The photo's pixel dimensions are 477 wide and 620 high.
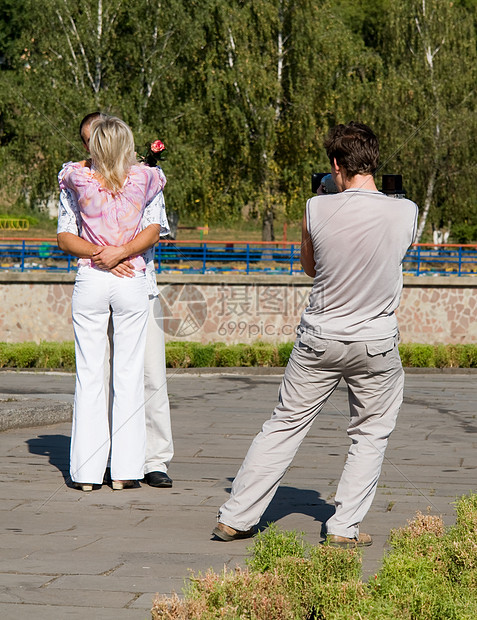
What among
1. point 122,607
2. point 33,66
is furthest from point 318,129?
point 122,607

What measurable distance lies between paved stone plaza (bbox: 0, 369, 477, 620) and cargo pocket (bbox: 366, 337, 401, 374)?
81 centimetres

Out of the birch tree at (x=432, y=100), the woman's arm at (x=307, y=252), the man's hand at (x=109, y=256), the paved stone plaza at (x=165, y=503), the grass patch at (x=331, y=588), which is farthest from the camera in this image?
the birch tree at (x=432, y=100)

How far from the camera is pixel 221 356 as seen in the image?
17.5 metres

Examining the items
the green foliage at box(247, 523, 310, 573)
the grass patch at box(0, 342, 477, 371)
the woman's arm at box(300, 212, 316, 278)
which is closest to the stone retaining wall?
the grass patch at box(0, 342, 477, 371)

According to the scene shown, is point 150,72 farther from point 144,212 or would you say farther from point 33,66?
point 144,212

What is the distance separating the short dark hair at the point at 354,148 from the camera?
14.6 feet

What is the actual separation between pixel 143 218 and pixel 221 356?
11695mm

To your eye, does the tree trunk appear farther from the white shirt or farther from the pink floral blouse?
the pink floral blouse

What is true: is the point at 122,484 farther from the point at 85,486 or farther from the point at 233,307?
the point at 233,307

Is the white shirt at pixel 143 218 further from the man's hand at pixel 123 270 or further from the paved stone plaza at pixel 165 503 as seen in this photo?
Answer: the paved stone plaza at pixel 165 503

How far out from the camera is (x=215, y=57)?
37594mm

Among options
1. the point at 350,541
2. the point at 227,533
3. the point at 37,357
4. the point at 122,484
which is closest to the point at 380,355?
the point at 350,541

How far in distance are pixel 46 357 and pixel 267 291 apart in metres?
9.32

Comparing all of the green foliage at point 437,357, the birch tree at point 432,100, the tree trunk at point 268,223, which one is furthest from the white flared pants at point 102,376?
the birch tree at point 432,100
